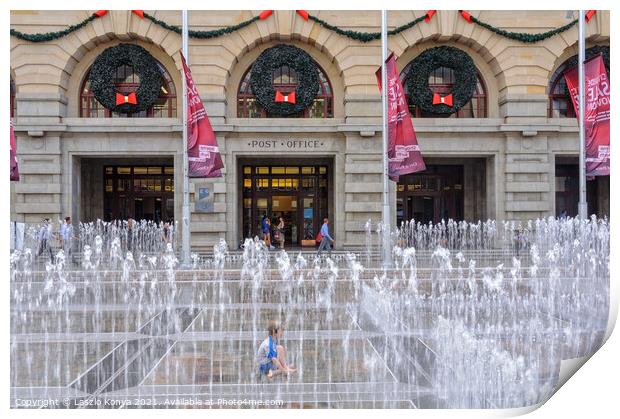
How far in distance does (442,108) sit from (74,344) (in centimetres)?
2083

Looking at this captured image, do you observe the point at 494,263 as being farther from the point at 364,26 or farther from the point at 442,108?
the point at 364,26

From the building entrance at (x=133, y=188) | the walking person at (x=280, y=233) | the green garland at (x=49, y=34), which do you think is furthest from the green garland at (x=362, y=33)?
the building entrance at (x=133, y=188)

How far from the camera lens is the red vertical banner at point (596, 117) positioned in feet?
63.6

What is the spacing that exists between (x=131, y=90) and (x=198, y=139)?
27.3ft

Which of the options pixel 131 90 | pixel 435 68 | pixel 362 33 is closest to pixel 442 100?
pixel 435 68

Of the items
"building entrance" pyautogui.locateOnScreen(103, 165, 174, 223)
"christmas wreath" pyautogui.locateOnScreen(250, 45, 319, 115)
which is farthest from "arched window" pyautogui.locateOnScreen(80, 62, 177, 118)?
"building entrance" pyautogui.locateOnScreen(103, 165, 174, 223)

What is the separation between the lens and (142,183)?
31188mm

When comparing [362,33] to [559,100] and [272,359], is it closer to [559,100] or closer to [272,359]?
[559,100]

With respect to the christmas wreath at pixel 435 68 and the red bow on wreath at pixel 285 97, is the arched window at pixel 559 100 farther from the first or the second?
the red bow on wreath at pixel 285 97

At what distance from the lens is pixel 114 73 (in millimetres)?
26672

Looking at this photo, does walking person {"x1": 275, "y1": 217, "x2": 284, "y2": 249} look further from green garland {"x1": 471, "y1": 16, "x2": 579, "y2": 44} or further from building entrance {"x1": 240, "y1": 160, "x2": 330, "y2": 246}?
green garland {"x1": 471, "y1": 16, "x2": 579, "y2": 44}

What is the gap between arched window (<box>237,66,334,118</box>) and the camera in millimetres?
27172

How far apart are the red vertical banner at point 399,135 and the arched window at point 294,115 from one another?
728 centimetres
